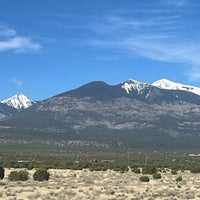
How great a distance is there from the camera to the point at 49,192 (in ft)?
119

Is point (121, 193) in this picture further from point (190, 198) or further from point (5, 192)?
point (5, 192)

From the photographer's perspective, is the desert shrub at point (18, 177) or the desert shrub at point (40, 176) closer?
the desert shrub at point (18, 177)

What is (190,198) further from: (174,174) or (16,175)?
(174,174)

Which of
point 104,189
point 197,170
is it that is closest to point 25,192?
point 104,189

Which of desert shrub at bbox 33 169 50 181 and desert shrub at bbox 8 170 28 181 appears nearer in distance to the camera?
desert shrub at bbox 8 170 28 181

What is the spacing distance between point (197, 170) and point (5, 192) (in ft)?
126

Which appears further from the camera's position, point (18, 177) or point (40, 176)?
point (40, 176)

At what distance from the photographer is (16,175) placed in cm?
4712

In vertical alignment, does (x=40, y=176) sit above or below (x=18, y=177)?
above

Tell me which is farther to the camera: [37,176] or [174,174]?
[174,174]

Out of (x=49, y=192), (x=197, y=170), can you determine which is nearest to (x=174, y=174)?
(x=197, y=170)

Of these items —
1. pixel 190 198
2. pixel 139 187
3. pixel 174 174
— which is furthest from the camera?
pixel 174 174

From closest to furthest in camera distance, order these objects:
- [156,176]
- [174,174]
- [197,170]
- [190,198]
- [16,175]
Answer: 1. [190,198]
2. [16,175]
3. [156,176]
4. [174,174]
5. [197,170]

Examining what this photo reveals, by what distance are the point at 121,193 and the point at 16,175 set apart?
13935 mm
